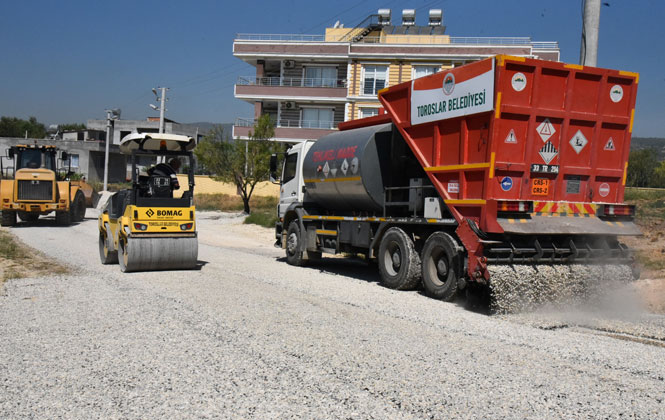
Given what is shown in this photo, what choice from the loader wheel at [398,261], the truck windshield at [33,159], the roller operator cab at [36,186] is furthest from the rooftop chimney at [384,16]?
the loader wheel at [398,261]

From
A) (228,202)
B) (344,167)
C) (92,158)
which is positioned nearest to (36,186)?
(344,167)

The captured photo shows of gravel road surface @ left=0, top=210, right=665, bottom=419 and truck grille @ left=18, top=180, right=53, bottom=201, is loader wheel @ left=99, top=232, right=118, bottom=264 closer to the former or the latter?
gravel road surface @ left=0, top=210, right=665, bottom=419

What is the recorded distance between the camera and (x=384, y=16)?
45031 mm

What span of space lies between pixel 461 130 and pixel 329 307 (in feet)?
11.5

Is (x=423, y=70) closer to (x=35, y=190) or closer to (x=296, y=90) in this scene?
(x=296, y=90)

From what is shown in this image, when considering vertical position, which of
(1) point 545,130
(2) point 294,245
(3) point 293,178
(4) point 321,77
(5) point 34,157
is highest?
(4) point 321,77

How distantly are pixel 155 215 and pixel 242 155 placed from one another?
2253 centimetres

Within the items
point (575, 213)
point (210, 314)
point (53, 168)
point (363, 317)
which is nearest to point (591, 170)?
point (575, 213)

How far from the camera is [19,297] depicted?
9.14 metres

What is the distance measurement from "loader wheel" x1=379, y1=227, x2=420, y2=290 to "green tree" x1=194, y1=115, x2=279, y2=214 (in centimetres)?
2168

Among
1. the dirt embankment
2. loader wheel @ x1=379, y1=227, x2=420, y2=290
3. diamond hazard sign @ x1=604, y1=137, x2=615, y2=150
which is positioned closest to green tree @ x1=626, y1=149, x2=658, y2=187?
the dirt embankment

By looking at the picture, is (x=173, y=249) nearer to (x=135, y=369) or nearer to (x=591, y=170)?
(x=135, y=369)

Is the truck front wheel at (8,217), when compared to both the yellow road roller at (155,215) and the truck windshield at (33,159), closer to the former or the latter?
the truck windshield at (33,159)

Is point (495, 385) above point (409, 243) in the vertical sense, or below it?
below
